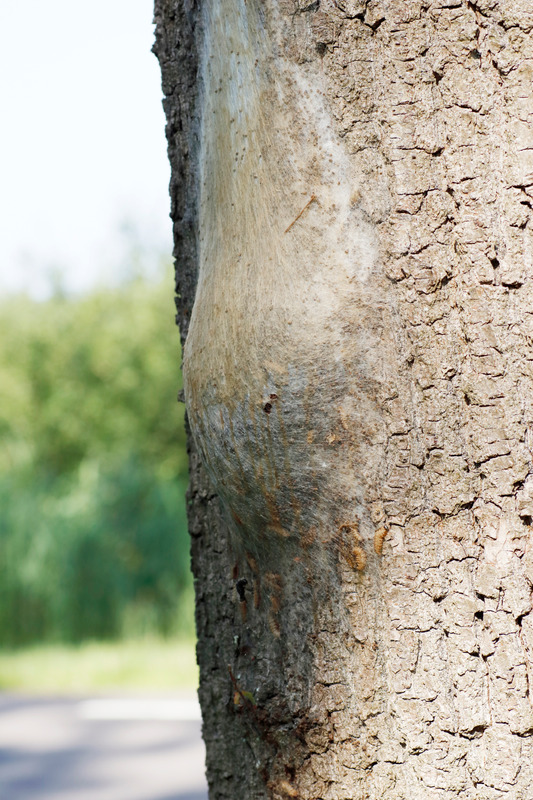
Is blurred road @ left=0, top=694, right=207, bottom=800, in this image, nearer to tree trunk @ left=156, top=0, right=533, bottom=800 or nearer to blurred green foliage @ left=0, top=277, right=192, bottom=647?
blurred green foliage @ left=0, top=277, right=192, bottom=647

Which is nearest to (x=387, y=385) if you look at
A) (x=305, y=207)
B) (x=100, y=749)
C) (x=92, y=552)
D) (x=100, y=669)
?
(x=305, y=207)

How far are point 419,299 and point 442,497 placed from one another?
0.25 m

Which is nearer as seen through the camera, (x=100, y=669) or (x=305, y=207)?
(x=305, y=207)

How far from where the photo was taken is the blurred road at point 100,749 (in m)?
5.18

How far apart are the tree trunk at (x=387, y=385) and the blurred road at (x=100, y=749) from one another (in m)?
4.42

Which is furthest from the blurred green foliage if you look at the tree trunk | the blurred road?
the tree trunk

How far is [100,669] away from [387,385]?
25.4 feet

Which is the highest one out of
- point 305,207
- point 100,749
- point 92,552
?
point 92,552

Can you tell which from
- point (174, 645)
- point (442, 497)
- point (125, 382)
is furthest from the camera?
point (125, 382)

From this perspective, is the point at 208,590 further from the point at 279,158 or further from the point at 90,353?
the point at 90,353

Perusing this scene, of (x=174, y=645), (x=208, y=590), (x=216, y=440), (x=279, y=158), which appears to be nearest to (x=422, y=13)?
(x=279, y=158)

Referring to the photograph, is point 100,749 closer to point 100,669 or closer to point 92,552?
point 100,669

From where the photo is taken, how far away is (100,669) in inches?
319

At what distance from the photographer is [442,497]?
1.04 metres
